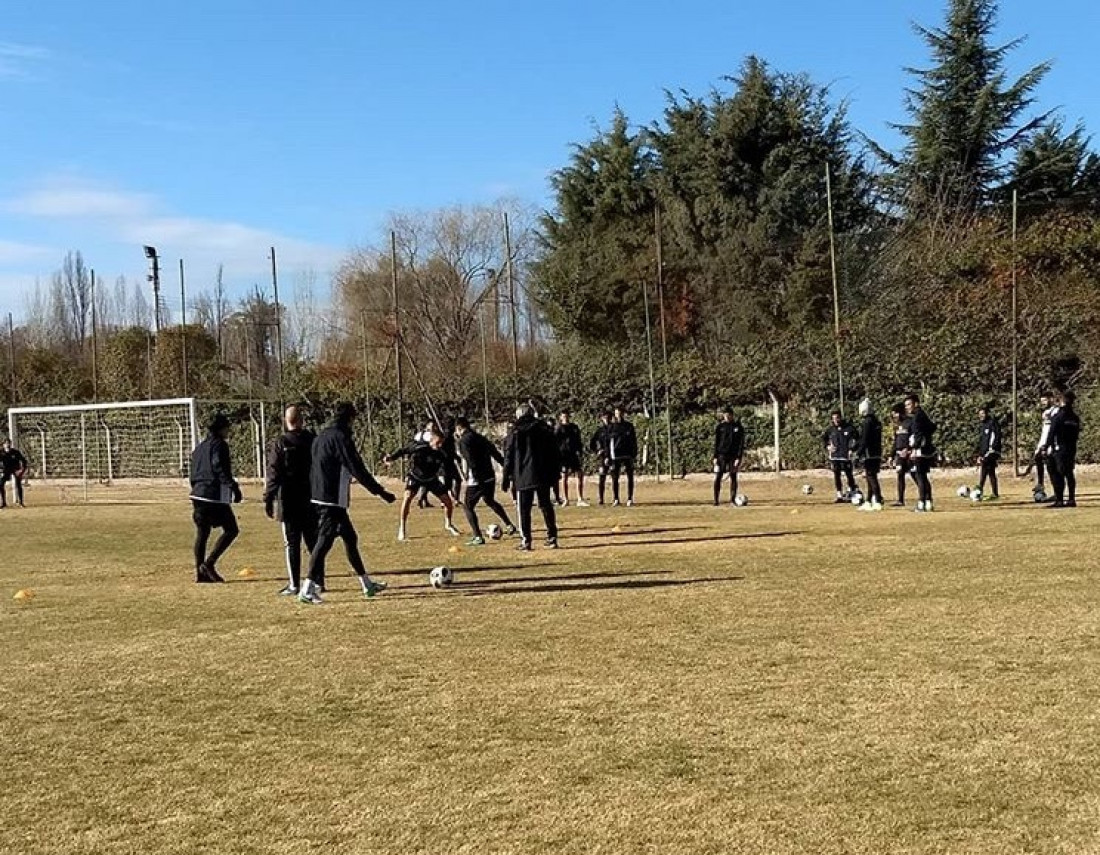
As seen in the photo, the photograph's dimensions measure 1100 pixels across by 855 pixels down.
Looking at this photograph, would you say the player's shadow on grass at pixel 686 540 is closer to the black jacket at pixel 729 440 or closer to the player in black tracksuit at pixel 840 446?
the black jacket at pixel 729 440

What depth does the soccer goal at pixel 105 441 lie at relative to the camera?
3512cm

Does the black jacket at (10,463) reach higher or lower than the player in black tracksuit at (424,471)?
higher

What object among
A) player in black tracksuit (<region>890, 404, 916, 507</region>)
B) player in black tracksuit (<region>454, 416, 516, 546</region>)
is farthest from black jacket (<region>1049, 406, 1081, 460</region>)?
player in black tracksuit (<region>454, 416, 516, 546</region>)

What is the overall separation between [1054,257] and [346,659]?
2909cm

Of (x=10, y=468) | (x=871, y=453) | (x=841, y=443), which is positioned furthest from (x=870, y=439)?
(x=10, y=468)

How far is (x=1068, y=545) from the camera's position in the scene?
13.2 metres

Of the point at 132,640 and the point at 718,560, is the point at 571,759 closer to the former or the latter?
the point at 132,640

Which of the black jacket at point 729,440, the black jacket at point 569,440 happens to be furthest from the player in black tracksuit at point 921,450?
the black jacket at point 569,440

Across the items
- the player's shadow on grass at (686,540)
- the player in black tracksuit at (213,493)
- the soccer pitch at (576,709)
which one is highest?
the player in black tracksuit at (213,493)

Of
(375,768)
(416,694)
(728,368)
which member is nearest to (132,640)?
(416,694)

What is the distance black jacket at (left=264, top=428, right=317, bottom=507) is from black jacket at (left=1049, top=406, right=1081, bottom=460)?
11.3 meters

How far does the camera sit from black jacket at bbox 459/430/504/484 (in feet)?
52.1

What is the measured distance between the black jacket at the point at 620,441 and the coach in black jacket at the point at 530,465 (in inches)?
296

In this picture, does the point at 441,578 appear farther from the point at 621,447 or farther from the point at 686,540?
the point at 621,447
